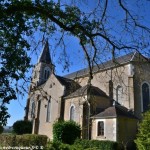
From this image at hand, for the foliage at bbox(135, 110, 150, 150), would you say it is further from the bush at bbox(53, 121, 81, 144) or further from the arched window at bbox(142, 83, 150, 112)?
the arched window at bbox(142, 83, 150, 112)

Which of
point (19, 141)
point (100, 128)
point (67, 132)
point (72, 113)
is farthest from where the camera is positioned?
point (72, 113)

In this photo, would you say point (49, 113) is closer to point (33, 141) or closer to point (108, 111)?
point (108, 111)

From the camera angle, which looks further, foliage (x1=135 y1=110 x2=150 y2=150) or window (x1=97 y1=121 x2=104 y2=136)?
window (x1=97 y1=121 x2=104 y2=136)

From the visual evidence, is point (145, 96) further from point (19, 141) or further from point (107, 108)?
point (19, 141)

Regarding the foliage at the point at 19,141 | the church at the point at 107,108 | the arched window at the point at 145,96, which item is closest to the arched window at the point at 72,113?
the church at the point at 107,108

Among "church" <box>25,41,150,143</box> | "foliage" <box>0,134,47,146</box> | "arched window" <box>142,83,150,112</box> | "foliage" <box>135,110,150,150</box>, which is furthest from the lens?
"arched window" <box>142,83,150,112</box>

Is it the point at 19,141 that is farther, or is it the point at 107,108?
the point at 107,108

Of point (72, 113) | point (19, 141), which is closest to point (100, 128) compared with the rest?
point (72, 113)

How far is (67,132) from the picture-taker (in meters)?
27.0

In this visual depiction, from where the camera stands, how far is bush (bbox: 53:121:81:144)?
1058 inches

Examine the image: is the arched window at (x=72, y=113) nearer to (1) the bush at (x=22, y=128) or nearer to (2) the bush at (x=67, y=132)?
(2) the bush at (x=67, y=132)

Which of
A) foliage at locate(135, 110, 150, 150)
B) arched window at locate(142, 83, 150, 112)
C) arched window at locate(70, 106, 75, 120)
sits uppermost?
arched window at locate(142, 83, 150, 112)

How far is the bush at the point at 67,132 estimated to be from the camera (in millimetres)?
26875

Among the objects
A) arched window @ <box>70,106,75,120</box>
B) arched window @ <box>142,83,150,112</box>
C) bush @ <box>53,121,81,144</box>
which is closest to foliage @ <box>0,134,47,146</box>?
bush @ <box>53,121,81,144</box>
